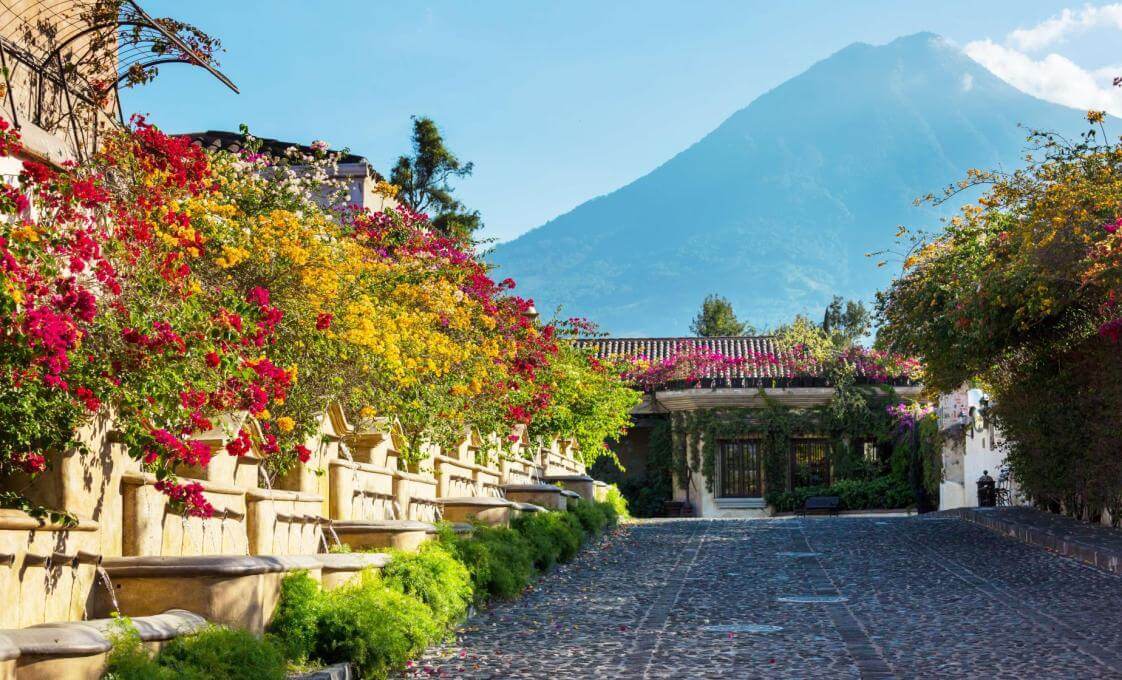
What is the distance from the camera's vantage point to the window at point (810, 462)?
3766 cm

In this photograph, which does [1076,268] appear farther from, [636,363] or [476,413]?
[636,363]

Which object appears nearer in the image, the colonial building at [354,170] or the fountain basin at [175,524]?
the fountain basin at [175,524]

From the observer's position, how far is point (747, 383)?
124 ft

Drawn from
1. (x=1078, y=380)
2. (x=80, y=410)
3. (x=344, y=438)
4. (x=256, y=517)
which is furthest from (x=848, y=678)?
(x=1078, y=380)

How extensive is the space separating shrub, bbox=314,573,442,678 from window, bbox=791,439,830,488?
2998 centimetres

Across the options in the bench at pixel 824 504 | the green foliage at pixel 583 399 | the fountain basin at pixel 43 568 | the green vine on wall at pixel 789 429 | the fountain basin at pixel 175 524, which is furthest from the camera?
the green vine on wall at pixel 789 429

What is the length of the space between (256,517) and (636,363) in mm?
20814

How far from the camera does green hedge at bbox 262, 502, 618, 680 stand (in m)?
7.71

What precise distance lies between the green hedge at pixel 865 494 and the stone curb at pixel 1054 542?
12.6 metres

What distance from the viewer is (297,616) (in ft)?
24.9

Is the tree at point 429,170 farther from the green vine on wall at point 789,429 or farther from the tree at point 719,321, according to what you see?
the tree at point 719,321

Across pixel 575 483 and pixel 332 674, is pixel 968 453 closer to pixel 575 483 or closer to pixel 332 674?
pixel 575 483

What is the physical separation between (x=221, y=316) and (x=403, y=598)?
8.40ft

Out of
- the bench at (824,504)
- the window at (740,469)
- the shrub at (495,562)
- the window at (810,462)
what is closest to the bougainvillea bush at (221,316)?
the shrub at (495,562)
